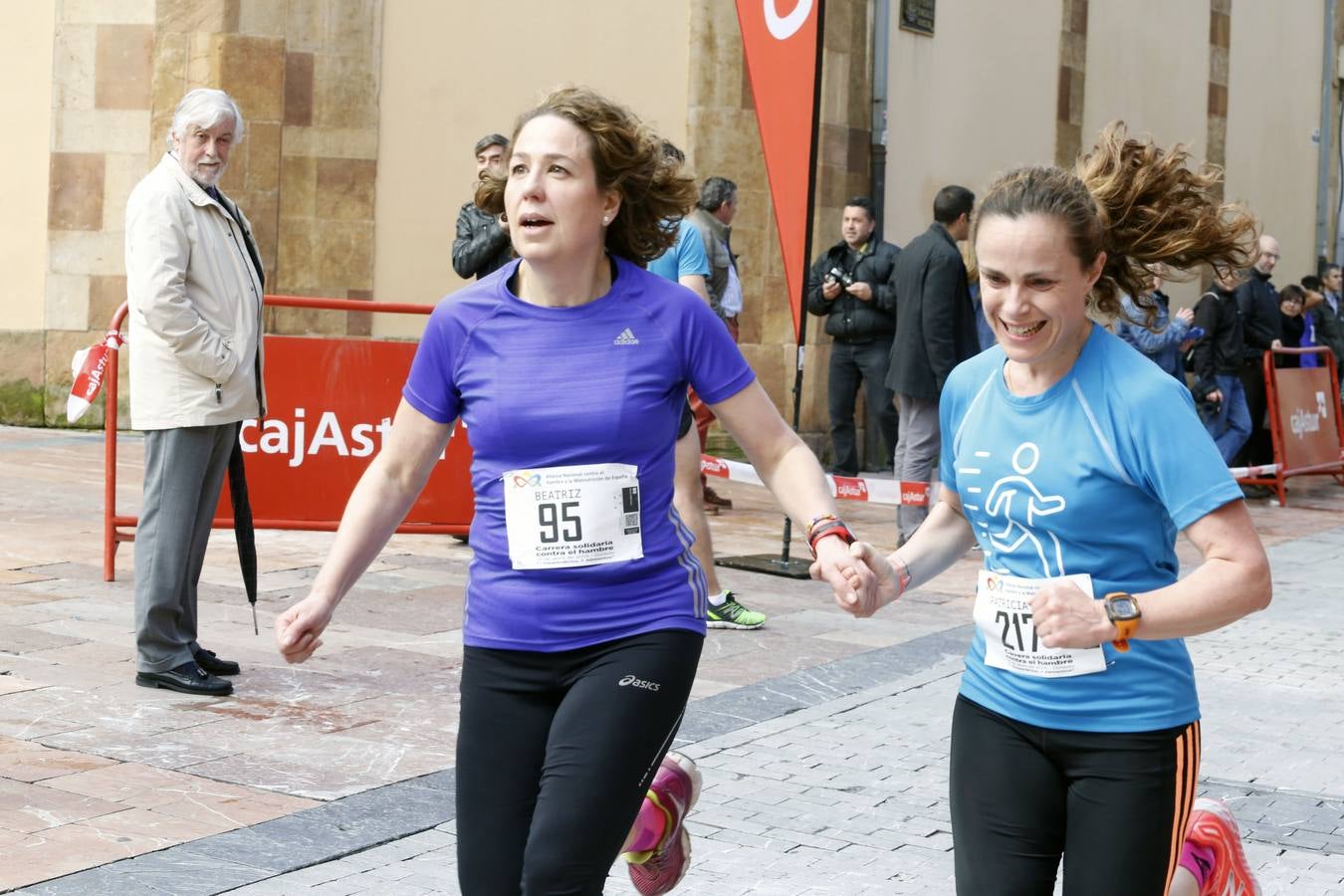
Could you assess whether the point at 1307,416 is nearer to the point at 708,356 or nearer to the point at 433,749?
the point at 433,749

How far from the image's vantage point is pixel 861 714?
6.30 meters

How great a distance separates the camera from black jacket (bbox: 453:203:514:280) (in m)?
9.07

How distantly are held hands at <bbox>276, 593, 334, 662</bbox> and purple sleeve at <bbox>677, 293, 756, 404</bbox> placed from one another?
784mm

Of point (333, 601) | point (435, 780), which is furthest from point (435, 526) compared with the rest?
point (333, 601)

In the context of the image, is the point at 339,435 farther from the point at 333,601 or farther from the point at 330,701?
the point at 333,601

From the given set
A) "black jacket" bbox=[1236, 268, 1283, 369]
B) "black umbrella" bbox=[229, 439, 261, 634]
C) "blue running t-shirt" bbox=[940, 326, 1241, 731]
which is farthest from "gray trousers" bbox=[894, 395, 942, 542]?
"blue running t-shirt" bbox=[940, 326, 1241, 731]

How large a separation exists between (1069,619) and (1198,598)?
21cm

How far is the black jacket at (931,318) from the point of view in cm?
998

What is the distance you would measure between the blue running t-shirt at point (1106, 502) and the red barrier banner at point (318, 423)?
5.74 m

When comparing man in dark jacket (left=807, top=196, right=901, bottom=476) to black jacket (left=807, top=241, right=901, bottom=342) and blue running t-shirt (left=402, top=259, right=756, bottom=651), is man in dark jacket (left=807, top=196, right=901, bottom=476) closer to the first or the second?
black jacket (left=807, top=241, right=901, bottom=342)

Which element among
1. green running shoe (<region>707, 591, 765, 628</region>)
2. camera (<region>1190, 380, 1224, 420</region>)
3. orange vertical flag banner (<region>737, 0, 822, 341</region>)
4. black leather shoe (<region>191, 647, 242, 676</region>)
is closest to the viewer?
black leather shoe (<region>191, 647, 242, 676</region>)

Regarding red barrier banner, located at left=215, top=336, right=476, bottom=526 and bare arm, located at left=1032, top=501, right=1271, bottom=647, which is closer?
bare arm, located at left=1032, top=501, right=1271, bottom=647

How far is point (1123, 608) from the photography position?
2.80m

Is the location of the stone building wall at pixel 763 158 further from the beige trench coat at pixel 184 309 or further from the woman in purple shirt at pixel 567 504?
the woman in purple shirt at pixel 567 504
